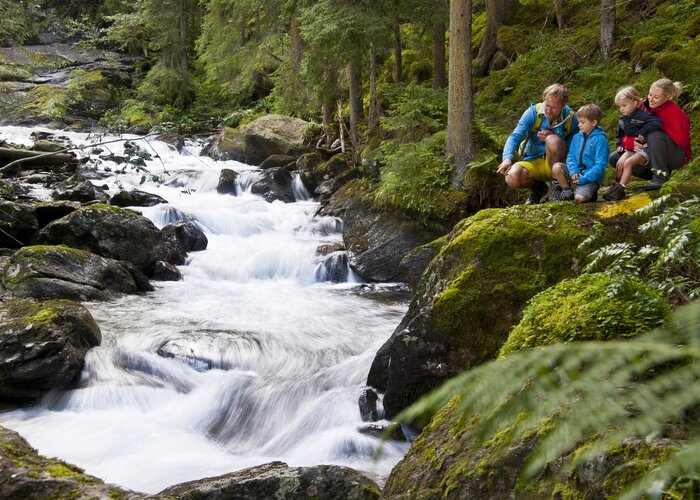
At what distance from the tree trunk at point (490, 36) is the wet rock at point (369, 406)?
13818 mm

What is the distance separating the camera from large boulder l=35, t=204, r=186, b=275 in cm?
1281

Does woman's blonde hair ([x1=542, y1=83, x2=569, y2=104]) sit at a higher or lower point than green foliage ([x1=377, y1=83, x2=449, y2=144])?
lower

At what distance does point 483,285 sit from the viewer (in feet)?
18.2

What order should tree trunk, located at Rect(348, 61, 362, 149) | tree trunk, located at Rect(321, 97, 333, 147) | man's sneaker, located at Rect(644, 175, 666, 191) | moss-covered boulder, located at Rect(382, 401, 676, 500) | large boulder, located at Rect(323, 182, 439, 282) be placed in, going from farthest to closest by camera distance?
tree trunk, located at Rect(321, 97, 333, 147) → tree trunk, located at Rect(348, 61, 362, 149) → large boulder, located at Rect(323, 182, 439, 282) → man's sneaker, located at Rect(644, 175, 666, 191) → moss-covered boulder, located at Rect(382, 401, 676, 500)

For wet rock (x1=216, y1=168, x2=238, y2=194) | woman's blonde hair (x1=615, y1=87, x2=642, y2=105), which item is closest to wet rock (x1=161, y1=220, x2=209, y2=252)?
wet rock (x1=216, y1=168, x2=238, y2=194)

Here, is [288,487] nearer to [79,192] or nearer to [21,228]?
[21,228]

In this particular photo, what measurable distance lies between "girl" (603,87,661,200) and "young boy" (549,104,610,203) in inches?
21.2

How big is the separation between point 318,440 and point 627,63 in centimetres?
1182

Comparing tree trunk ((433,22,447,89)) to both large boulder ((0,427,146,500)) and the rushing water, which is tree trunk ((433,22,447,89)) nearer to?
the rushing water

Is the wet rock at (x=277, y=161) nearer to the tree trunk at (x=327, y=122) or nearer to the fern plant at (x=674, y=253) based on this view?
the tree trunk at (x=327, y=122)

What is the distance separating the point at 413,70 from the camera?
65.2 feet

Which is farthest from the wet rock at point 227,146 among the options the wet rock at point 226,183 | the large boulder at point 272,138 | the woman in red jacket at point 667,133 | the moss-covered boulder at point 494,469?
the moss-covered boulder at point 494,469

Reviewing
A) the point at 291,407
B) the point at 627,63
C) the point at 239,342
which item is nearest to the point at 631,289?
the point at 291,407

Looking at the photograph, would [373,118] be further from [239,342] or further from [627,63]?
[239,342]
